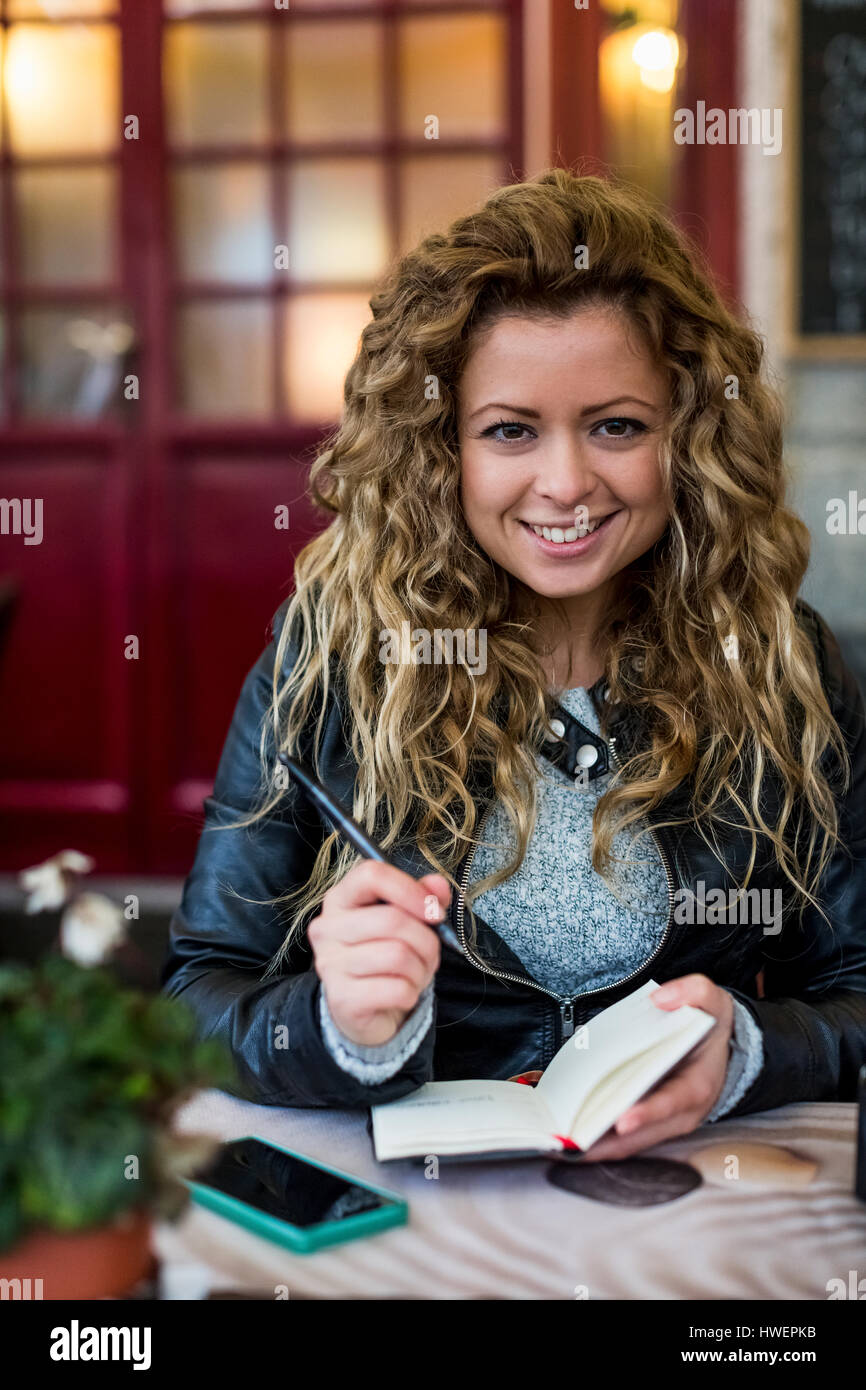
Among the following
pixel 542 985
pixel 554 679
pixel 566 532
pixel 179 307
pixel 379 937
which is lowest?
pixel 542 985

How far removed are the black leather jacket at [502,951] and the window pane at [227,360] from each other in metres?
1.94

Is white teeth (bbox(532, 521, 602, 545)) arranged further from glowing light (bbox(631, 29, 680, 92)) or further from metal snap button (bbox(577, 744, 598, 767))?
glowing light (bbox(631, 29, 680, 92))

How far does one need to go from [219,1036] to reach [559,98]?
8.19 feet

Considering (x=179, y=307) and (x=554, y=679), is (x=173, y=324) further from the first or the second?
(x=554, y=679)

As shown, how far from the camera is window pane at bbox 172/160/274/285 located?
322 cm

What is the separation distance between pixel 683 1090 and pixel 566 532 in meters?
0.58

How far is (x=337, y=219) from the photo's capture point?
3.23m

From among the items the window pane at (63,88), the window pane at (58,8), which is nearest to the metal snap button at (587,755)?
the window pane at (63,88)

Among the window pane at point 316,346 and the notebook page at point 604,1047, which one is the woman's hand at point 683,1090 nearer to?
the notebook page at point 604,1047

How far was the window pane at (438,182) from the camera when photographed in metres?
3.18

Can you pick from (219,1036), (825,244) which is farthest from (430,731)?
(825,244)

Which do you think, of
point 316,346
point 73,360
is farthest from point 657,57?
point 73,360

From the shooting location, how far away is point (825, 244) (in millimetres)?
2822
